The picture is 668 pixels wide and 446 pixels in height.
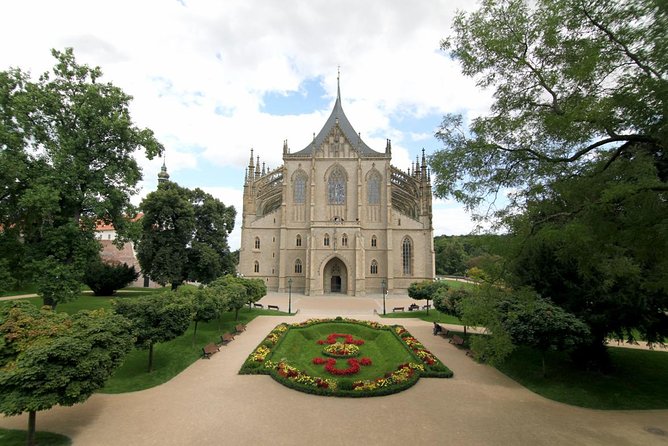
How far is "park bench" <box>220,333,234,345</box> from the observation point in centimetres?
1861

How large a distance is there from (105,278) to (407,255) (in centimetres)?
3289

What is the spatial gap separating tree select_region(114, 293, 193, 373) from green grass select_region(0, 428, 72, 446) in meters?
3.97

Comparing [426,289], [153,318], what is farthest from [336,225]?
[153,318]

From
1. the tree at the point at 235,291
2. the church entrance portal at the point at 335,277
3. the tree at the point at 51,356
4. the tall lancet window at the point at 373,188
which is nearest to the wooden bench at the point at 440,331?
the tree at the point at 235,291

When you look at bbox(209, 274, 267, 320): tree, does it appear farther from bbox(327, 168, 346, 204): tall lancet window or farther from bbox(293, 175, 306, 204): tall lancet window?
bbox(327, 168, 346, 204): tall lancet window

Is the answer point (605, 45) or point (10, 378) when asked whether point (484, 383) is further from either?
point (10, 378)

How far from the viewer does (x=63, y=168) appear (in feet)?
52.1

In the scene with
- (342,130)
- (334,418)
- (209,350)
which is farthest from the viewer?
(342,130)

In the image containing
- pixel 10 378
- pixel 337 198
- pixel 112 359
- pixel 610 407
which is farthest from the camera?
pixel 337 198

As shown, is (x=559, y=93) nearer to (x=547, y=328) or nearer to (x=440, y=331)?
(x=547, y=328)

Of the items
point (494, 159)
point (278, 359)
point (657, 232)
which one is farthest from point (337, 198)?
point (657, 232)

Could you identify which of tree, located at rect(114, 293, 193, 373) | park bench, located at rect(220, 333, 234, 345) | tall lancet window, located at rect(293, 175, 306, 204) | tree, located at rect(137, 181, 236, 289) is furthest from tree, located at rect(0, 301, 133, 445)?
tall lancet window, located at rect(293, 175, 306, 204)

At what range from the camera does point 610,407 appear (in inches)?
440

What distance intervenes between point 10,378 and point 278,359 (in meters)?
9.79
